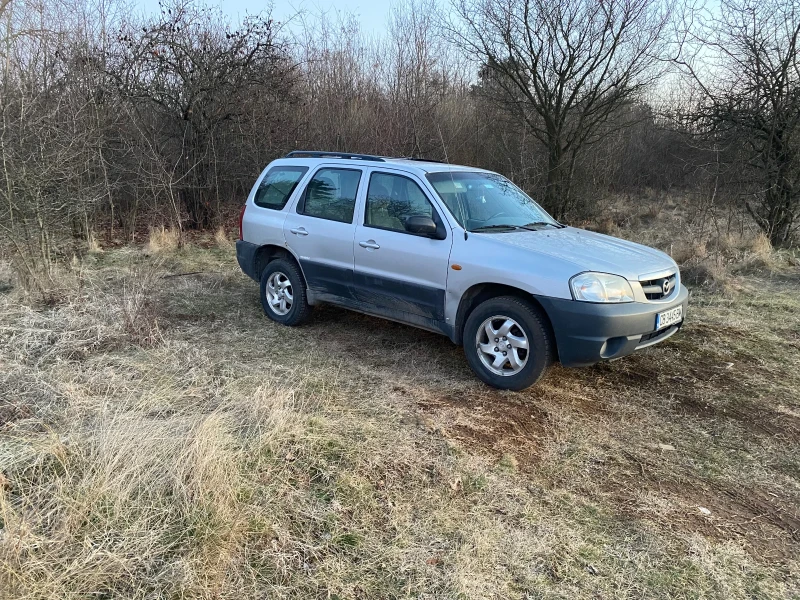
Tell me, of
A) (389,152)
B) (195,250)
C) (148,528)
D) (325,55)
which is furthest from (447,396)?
(325,55)

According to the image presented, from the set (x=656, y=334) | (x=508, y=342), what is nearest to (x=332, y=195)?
(x=508, y=342)

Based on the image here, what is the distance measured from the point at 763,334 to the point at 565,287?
3.22 m

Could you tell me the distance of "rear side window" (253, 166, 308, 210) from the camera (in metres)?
5.71

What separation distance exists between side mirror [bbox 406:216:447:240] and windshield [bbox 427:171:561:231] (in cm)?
21

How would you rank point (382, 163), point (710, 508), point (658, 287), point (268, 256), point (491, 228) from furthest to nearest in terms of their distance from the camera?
1. point (268, 256)
2. point (382, 163)
3. point (491, 228)
4. point (658, 287)
5. point (710, 508)

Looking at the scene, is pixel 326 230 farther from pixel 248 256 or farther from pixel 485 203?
pixel 485 203

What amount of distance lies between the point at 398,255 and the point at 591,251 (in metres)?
1.58

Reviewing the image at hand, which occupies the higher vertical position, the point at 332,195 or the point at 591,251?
the point at 332,195

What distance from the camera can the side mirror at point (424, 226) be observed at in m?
4.38

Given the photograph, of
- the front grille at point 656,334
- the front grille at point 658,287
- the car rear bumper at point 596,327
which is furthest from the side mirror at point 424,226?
the front grille at point 656,334

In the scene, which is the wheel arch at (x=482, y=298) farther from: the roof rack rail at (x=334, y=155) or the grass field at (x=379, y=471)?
the roof rack rail at (x=334, y=155)

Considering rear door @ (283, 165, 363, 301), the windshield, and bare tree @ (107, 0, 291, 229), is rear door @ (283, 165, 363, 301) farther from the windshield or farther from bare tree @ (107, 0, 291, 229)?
bare tree @ (107, 0, 291, 229)

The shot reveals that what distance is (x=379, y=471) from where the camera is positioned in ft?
10.0

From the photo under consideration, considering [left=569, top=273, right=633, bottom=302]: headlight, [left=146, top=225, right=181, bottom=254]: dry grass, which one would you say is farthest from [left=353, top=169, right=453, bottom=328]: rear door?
[left=146, top=225, right=181, bottom=254]: dry grass
